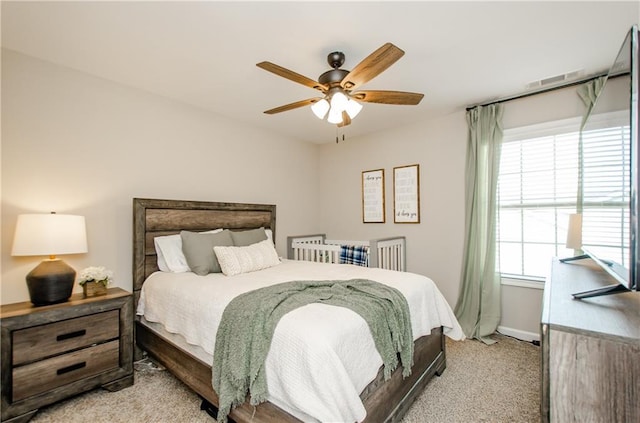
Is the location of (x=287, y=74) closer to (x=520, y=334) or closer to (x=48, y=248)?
(x=48, y=248)

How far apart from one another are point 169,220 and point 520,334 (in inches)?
148

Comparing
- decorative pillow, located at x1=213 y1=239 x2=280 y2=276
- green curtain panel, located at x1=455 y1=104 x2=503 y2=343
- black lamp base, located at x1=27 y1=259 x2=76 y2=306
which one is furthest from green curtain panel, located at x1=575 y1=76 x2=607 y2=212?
black lamp base, located at x1=27 y1=259 x2=76 y2=306

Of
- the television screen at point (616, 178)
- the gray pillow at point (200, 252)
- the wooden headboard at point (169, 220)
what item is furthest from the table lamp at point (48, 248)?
the television screen at point (616, 178)

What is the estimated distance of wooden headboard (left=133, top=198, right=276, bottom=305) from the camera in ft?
8.61

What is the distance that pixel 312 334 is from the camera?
4.35ft

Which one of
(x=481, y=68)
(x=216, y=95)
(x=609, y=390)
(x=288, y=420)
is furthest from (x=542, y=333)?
(x=216, y=95)

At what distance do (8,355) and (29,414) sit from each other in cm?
40

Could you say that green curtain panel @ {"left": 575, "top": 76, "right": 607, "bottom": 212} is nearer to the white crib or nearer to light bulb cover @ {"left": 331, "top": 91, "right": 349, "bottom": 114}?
the white crib

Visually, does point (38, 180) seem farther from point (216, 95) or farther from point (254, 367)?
point (254, 367)

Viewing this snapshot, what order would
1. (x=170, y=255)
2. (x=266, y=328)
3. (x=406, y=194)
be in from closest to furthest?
(x=266, y=328), (x=170, y=255), (x=406, y=194)

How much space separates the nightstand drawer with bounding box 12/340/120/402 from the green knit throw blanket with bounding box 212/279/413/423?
3.59 feet

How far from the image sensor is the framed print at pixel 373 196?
4.12 m

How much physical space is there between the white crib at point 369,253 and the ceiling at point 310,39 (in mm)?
1746

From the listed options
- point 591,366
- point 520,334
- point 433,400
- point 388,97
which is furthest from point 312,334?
point 520,334
